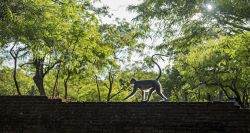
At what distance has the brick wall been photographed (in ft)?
28.4

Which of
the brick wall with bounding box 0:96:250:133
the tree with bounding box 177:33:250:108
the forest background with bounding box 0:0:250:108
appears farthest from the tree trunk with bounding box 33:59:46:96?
the brick wall with bounding box 0:96:250:133

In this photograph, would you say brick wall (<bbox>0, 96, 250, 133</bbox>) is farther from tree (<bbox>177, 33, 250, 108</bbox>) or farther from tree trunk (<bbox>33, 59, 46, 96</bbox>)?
tree trunk (<bbox>33, 59, 46, 96</bbox>)

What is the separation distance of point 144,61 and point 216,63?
885 centimetres

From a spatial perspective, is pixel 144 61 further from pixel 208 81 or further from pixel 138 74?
pixel 208 81

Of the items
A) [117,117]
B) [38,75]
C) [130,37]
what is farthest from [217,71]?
[117,117]

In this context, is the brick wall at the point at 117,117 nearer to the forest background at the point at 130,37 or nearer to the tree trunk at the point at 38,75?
the forest background at the point at 130,37

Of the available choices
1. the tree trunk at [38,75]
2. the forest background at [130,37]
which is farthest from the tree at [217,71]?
the tree trunk at [38,75]

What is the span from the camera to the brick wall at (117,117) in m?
8.66

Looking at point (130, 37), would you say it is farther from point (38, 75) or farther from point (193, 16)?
point (193, 16)

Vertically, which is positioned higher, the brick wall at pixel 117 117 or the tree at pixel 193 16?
Result: the tree at pixel 193 16

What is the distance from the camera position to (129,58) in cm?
2680

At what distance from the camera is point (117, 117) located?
364 inches

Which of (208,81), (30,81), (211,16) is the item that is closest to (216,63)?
(208,81)

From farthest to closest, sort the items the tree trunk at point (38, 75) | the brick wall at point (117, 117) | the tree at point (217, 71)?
the tree trunk at point (38, 75), the tree at point (217, 71), the brick wall at point (117, 117)
